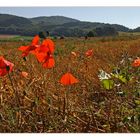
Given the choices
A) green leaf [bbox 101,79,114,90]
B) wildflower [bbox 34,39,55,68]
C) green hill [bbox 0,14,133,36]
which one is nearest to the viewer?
wildflower [bbox 34,39,55,68]

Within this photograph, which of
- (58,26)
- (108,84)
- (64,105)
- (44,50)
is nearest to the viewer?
(44,50)

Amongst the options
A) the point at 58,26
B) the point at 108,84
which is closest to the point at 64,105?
the point at 108,84

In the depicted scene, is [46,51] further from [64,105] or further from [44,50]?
[64,105]

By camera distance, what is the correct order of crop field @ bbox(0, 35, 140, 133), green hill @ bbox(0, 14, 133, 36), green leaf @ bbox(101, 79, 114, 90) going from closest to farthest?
crop field @ bbox(0, 35, 140, 133) < green leaf @ bbox(101, 79, 114, 90) < green hill @ bbox(0, 14, 133, 36)

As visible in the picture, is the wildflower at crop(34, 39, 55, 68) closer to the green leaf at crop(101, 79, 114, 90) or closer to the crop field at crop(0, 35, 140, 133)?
the crop field at crop(0, 35, 140, 133)

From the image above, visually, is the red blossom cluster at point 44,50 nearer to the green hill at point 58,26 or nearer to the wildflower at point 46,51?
the wildflower at point 46,51

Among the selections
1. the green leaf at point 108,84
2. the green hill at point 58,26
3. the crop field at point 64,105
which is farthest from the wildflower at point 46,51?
the green hill at point 58,26

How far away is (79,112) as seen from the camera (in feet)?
6.00

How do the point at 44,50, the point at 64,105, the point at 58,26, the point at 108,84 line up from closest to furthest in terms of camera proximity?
the point at 44,50, the point at 64,105, the point at 108,84, the point at 58,26

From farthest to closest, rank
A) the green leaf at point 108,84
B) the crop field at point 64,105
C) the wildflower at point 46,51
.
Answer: the green leaf at point 108,84
the crop field at point 64,105
the wildflower at point 46,51

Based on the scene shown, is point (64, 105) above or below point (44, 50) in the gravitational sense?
below

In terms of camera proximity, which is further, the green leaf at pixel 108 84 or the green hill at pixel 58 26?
the green hill at pixel 58 26

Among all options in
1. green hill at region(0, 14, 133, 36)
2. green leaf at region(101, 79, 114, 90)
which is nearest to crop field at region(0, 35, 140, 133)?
green leaf at region(101, 79, 114, 90)
